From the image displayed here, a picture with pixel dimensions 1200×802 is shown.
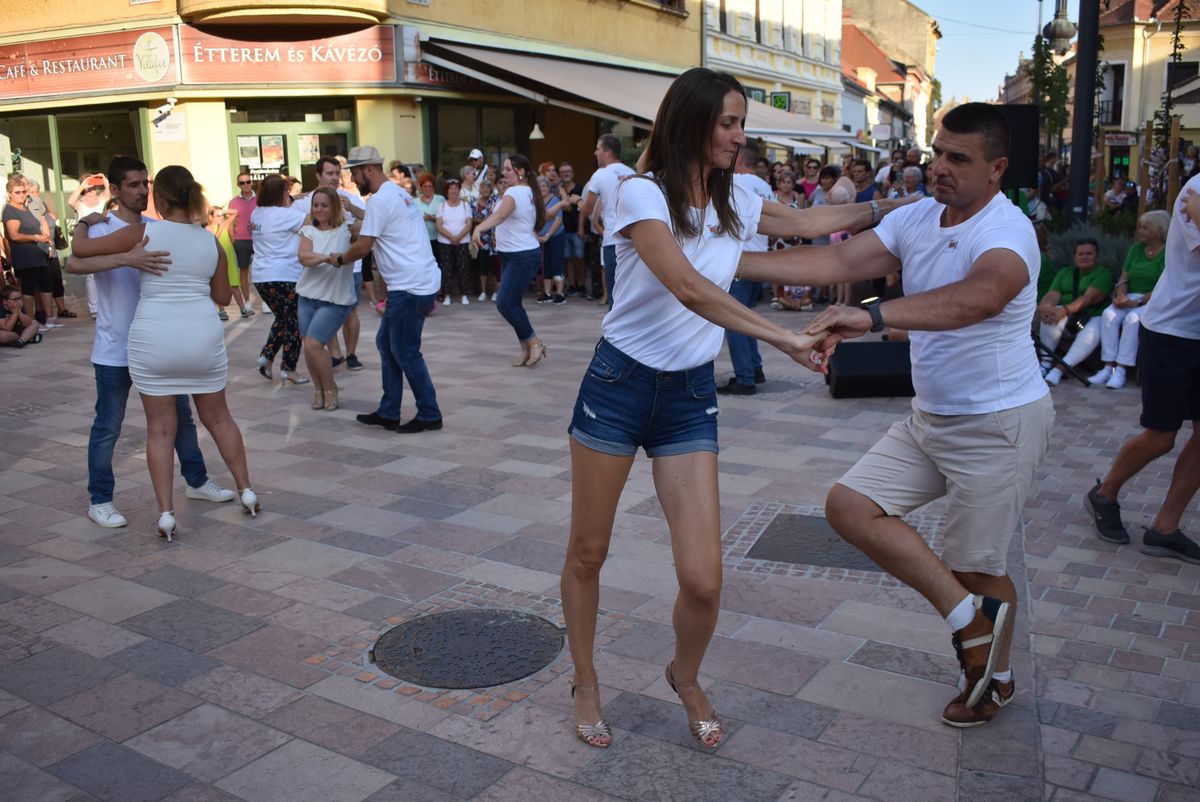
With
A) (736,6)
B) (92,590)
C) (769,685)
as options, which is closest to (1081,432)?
(769,685)

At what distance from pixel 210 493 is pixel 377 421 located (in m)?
1.86

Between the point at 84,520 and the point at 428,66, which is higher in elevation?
the point at 428,66

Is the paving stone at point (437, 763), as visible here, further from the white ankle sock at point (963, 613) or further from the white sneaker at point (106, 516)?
the white sneaker at point (106, 516)

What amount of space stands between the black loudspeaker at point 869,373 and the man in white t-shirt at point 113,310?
4.77 metres

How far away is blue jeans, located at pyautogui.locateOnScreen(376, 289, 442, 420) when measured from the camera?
300 inches

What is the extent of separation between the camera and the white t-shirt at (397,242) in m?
7.57

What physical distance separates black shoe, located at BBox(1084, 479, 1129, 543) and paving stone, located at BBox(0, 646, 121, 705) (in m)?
4.36

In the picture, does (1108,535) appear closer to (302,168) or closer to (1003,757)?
(1003,757)

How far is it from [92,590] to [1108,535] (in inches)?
183

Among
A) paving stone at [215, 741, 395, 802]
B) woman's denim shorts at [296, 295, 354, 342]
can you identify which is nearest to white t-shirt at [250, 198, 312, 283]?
woman's denim shorts at [296, 295, 354, 342]

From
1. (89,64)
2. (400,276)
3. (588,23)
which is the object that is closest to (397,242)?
(400,276)

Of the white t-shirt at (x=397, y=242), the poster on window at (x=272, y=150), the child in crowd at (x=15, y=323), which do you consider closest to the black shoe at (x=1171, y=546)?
the white t-shirt at (x=397, y=242)

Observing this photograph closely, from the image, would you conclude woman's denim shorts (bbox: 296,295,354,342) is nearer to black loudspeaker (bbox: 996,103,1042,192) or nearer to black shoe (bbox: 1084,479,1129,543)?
black loudspeaker (bbox: 996,103,1042,192)

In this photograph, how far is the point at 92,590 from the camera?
4.89 metres
